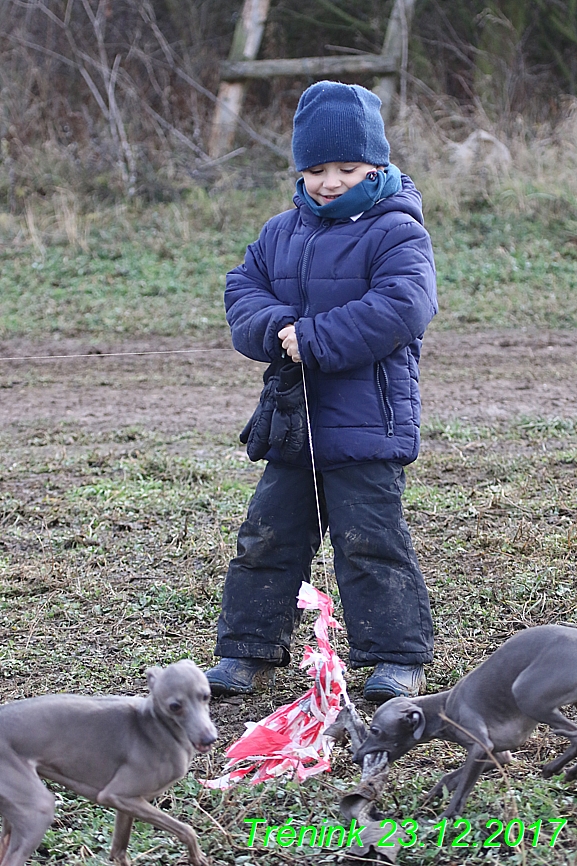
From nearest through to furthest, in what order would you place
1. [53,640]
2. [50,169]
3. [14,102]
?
[53,640], [50,169], [14,102]

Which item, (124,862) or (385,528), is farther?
(385,528)

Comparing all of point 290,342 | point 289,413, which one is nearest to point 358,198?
point 290,342

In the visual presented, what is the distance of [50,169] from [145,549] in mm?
8278

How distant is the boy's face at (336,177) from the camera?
131 inches

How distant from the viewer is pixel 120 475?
5.72 metres

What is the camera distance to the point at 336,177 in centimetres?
333

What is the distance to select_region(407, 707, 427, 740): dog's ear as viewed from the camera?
2.57 meters

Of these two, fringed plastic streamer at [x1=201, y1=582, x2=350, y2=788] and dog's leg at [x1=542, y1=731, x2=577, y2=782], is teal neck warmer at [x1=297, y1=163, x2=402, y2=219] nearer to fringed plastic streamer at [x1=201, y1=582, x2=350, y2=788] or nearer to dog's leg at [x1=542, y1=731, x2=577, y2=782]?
fringed plastic streamer at [x1=201, y1=582, x2=350, y2=788]

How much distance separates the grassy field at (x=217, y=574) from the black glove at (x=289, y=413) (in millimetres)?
867

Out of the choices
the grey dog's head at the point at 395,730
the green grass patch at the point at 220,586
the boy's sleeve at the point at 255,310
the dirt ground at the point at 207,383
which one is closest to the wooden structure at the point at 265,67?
the dirt ground at the point at 207,383

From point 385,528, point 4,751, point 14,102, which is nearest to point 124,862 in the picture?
point 4,751

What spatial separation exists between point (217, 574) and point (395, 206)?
1.83 metres

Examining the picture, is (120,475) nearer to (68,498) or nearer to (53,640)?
(68,498)

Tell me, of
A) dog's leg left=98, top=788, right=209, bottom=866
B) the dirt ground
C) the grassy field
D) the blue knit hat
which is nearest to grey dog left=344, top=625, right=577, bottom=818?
the grassy field
